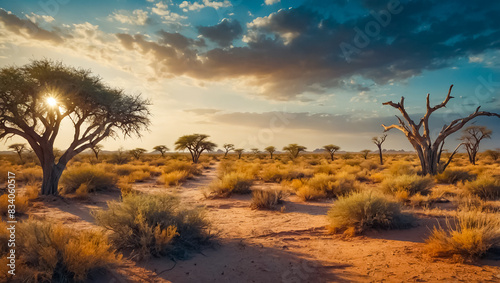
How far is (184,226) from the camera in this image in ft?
18.7

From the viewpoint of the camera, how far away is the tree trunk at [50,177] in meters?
11.0

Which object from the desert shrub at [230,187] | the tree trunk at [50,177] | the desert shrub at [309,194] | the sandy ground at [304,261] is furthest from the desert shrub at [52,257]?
the desert shrub at [230,187]

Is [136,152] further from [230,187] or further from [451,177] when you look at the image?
[451,177]

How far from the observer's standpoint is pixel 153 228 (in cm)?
537

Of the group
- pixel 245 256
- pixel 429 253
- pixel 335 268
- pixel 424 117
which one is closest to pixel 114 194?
pixel 245 256

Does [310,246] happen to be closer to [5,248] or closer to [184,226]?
[184,226]

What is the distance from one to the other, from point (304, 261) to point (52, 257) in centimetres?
423

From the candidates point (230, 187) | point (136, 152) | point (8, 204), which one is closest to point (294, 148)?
point (136, 152)

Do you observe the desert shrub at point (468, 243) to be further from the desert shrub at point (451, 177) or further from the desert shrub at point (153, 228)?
the desert shrub at point (451, 177)

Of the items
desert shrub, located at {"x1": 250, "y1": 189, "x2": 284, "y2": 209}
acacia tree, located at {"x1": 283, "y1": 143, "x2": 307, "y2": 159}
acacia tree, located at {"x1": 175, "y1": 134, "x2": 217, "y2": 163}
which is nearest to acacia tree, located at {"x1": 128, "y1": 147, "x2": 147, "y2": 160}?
acacia tree, located at {"x1": 175, "y1": 134, "x2": 217, "y2": 163}

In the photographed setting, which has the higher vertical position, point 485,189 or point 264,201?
point 485,189

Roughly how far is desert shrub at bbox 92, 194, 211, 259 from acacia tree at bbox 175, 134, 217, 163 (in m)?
38.0

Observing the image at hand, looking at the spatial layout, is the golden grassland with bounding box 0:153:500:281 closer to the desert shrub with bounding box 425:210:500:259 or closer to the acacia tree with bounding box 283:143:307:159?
the desert shrub with bounding box 425:210:500:259

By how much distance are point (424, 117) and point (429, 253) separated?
13.3m
